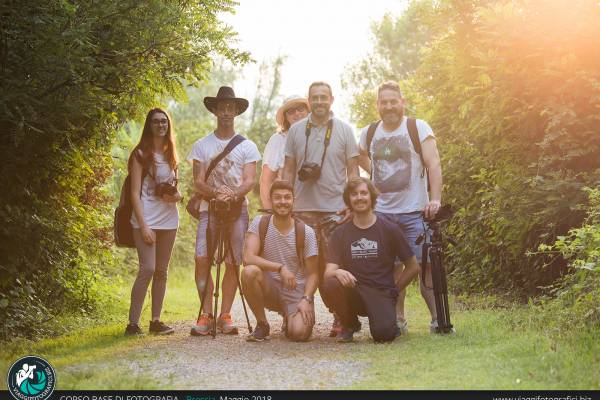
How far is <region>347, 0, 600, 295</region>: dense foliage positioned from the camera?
8.89m

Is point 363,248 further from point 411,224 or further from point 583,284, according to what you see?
point 583,284

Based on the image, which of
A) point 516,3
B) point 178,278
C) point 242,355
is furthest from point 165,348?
point 178,278

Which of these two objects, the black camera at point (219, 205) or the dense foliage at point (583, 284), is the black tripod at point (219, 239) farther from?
the dense foliage at point (583, 284)

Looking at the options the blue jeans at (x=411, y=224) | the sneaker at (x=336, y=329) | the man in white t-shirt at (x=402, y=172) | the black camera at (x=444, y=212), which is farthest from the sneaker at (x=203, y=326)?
the black camera at (x=444, y=212)

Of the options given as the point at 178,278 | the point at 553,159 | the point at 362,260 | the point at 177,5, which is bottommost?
the point at 178,278

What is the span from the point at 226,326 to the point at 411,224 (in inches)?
82.7

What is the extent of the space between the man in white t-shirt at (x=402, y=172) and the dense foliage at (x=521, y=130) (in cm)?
125

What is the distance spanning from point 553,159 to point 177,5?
14.1 ft

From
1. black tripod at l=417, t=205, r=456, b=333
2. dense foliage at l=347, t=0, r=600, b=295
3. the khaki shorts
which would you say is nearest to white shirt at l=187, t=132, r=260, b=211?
the khaki shorts

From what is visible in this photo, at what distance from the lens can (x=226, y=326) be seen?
829 cm

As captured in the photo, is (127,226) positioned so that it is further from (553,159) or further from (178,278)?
(178,278)

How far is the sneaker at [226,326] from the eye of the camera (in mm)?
8266

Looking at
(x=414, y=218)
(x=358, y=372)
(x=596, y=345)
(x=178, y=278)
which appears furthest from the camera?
(x=178, y=278)

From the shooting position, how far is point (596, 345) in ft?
20.6
